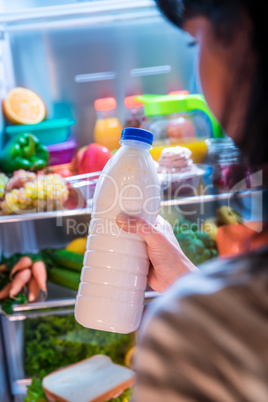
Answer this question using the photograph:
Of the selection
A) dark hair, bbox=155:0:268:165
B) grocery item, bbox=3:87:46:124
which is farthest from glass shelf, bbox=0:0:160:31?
dark hair, bbox=155:0:268:165

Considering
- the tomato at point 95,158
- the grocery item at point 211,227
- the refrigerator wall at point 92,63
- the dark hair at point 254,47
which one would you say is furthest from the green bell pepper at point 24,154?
the dark hair at point 254,47

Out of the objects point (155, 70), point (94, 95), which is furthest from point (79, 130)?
point (155, 70)

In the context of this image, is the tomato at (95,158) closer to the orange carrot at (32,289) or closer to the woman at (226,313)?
the orange carrot at (32,289)

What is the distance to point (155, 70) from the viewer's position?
1.77 metres

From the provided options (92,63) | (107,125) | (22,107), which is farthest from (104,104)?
(22,107)

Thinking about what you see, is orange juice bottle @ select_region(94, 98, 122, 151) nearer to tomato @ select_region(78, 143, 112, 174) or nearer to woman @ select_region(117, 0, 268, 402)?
tomato @ select_region(78, 143, 112, 174)

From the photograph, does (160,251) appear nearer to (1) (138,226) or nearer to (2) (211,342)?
(1) (138,226)

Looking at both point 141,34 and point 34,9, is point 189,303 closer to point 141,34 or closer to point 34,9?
point 34,9

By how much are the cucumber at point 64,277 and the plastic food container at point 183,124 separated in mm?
520

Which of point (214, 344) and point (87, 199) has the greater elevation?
point (214, 344)

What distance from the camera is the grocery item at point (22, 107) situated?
1651 mm

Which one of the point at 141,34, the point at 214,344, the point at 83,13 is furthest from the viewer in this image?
the point at 141,34

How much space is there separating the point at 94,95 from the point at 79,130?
0.53ft

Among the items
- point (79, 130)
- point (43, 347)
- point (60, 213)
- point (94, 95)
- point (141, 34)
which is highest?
point (141, 34)
